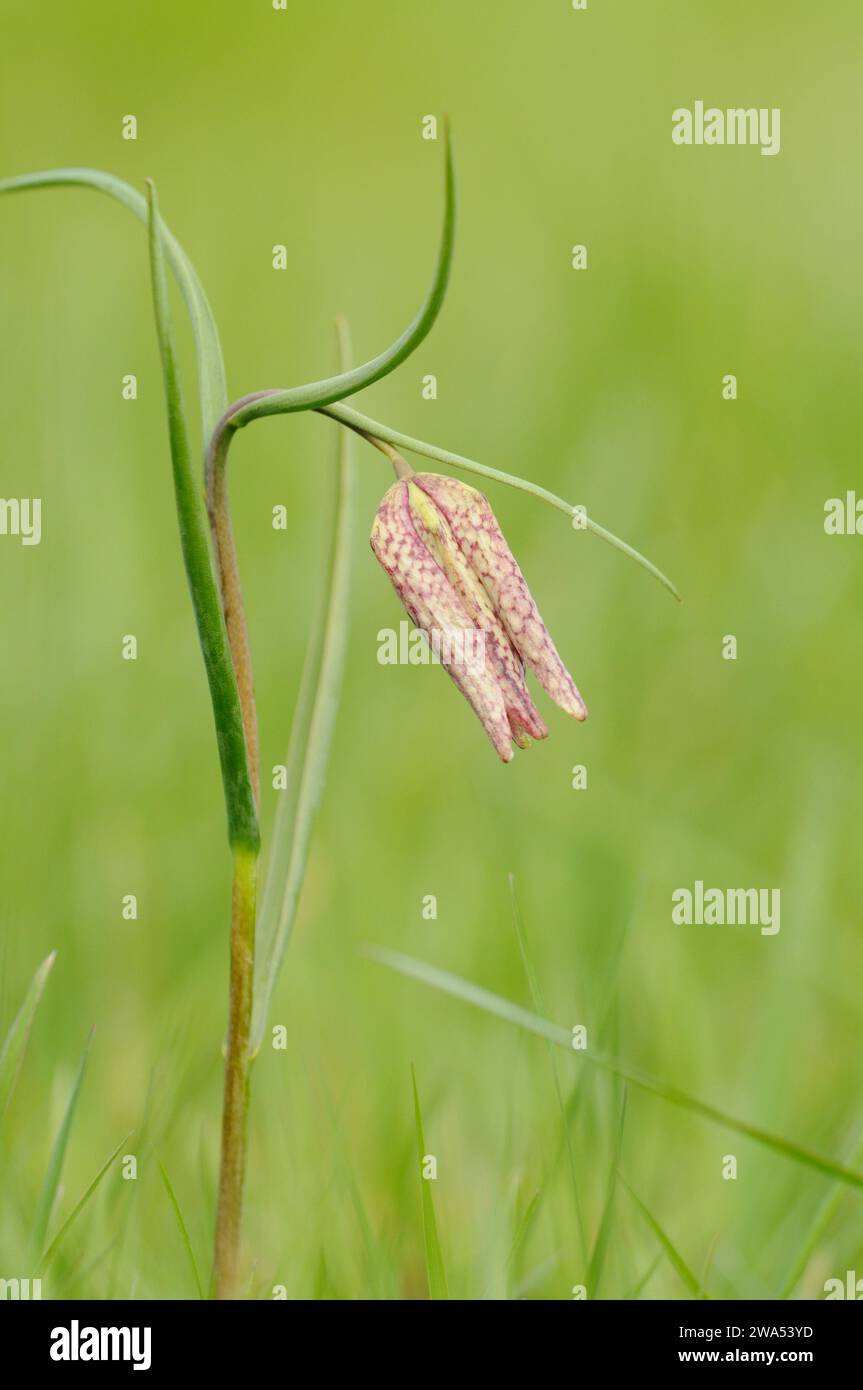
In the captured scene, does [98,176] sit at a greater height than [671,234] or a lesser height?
lesser

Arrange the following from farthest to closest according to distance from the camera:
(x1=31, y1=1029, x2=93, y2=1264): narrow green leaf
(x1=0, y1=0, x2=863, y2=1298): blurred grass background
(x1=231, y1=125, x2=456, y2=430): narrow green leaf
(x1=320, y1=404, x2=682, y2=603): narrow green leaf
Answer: (x1=0, y1=0, x2=863, y2=1298): blurred grass background, (x1=31, y1=1029, x2=93, y2=1264): narrow green leaf, (x1=320, y1=404, x2=682, y2=603): narrow green leaf, (x1=231, y1=125, x2=456, y2=430): narrow green leaf

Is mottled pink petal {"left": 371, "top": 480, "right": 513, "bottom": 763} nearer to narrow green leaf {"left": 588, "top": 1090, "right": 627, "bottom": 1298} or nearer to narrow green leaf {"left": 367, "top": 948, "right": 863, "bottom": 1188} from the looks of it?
narrow green leaf {"left": 367, "top": 948, "right": 863, "bottom": 1188}

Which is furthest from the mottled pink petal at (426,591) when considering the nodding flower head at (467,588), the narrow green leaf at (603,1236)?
the narrow green leaf at (603,1236)

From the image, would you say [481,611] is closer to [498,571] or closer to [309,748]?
[498,571]

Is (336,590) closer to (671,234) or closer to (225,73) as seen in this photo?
(671,234)

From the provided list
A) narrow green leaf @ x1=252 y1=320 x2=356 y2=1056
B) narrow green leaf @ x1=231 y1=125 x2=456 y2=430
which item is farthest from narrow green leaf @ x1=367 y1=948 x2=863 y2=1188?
narrow green leaf @ x1=231 y1=125 x2=456 y2=430

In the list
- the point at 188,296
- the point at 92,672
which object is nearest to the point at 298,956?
the point at 92,672

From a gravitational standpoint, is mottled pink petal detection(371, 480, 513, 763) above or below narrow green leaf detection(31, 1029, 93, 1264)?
above
